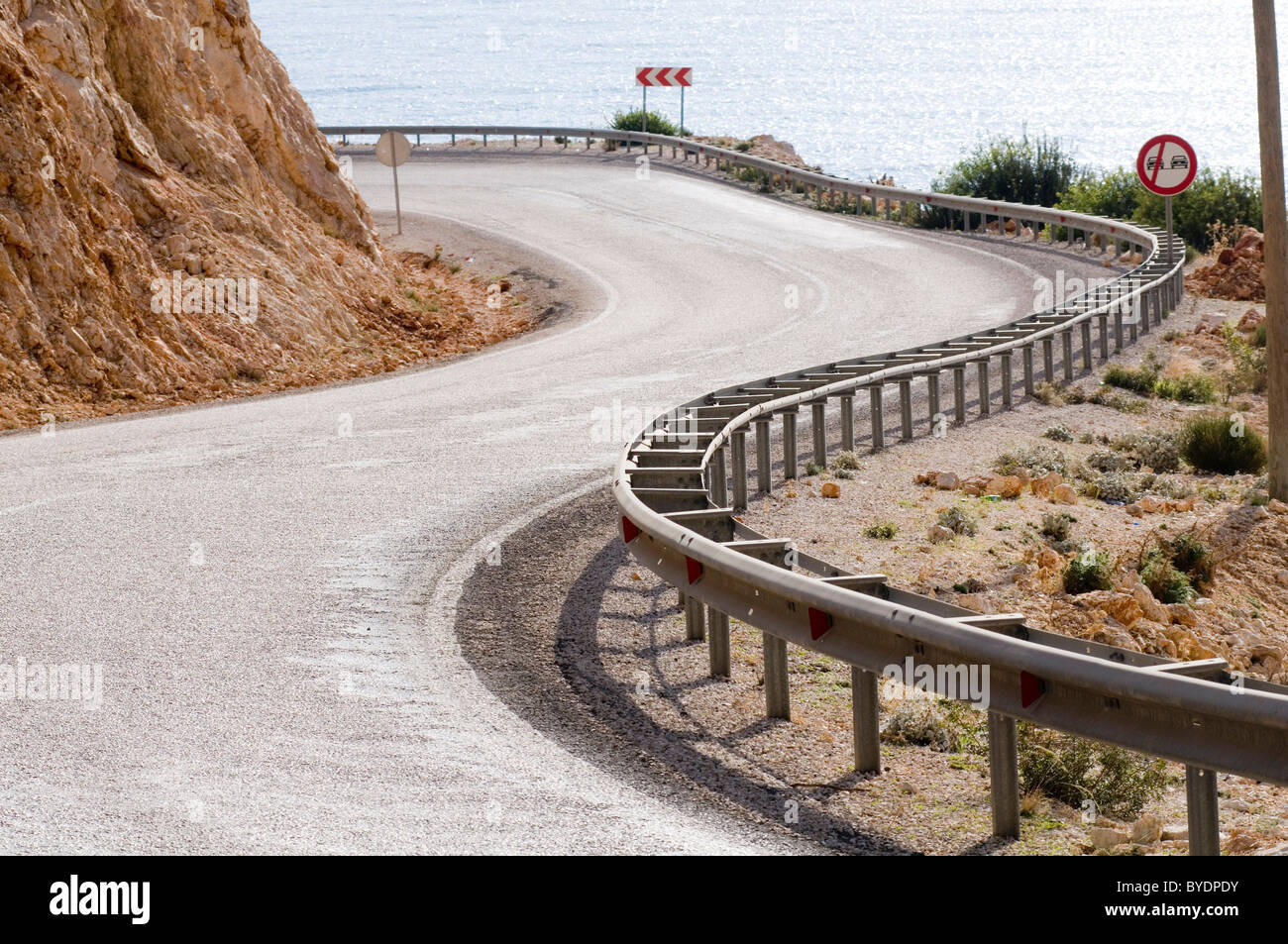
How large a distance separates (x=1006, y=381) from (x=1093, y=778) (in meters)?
10.7

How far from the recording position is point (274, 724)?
6.88 metres

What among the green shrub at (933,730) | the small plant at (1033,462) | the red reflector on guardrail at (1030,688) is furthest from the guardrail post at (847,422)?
the red reflector on guardrail at (1030,688)

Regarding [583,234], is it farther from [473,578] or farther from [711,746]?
[711,746]

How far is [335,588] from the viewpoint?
9.37 meters

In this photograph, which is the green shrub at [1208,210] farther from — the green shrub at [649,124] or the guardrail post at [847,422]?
the green shrub at [649,124]

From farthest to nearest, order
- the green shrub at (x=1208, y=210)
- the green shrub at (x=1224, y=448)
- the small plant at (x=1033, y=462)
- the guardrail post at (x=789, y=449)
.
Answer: the green shrub at (x=1208, y=210) < the green shrub at (x=1224, y=448) < the small plant at (x=1033, y=462) < the guardrail post at (x=789, y=449)

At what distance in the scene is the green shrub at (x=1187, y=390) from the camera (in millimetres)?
18141

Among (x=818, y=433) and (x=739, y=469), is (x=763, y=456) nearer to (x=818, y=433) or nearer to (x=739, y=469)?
(x=739, y=469)

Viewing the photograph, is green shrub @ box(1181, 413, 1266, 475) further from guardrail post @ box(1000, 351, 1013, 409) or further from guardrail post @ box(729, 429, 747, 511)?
guardrail post @ box(729, 429, 747, 511)

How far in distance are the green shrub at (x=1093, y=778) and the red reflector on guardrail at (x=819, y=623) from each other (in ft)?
3.63

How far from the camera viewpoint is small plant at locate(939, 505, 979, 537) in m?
11.9

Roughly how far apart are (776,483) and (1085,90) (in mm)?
Answer: 182488

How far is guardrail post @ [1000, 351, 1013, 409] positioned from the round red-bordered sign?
6721 millimetres

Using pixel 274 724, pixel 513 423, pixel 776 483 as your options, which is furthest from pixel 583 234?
pixel 274 724
